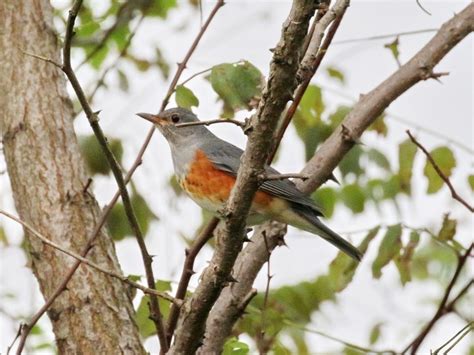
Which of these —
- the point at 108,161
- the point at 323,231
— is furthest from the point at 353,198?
the point at 108,161

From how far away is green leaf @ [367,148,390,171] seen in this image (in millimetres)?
Answer: 6348

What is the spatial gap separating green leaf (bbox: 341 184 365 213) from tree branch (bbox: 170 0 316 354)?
107 inches

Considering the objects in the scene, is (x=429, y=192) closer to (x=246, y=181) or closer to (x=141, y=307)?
(x=141, y=307)

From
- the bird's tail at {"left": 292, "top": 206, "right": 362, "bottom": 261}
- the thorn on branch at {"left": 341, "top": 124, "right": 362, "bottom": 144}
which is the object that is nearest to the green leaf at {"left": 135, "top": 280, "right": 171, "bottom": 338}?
the bird's tail at {"left": 292, "top": 206, "right": 362, "bottom": 261}

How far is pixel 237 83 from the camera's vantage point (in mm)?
5234

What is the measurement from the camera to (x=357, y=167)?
248 inches

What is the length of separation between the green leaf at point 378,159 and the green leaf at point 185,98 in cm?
157

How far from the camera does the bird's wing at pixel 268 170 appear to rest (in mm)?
5781

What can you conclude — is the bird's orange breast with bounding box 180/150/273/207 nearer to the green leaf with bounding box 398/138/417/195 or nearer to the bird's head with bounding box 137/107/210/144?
the bird's head with bounding box 137/107/210/144

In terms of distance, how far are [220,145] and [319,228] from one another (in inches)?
33.5

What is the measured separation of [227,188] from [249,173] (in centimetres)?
232

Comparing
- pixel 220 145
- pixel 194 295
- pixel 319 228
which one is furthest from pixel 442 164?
pixel 194 295

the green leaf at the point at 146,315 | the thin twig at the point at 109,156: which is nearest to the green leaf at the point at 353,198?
the green leaf at the point at 146,315

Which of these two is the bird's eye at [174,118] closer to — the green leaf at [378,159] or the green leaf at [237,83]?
the green leaf at [378,159]
